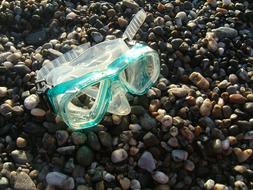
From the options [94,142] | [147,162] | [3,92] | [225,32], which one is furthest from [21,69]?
[225,32]

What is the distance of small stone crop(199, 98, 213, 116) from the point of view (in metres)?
2.64

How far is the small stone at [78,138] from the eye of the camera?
96.3 inches

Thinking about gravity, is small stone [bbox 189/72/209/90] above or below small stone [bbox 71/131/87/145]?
above

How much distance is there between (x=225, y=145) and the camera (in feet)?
8.38

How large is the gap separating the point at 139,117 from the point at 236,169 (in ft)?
1.69

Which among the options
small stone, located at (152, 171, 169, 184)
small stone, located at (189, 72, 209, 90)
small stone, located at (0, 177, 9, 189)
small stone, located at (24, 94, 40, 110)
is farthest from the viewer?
small stone, located at (189, 72, 209, 90)

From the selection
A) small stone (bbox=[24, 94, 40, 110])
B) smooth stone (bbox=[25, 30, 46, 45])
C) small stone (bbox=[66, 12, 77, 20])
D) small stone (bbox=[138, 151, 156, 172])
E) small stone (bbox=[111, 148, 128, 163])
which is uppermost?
small stone (bbox=[66, 12, 77, 20])

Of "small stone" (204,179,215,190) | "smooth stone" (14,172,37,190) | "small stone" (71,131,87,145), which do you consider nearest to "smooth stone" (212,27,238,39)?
"small stone" (204,179,215,190)

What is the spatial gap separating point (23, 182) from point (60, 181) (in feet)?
0.52

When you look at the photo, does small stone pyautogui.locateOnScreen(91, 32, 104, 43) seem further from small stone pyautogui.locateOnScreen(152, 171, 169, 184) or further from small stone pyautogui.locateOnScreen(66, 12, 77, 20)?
small stone pyautogui.locateOnScreen(152, 171, 169, 184)

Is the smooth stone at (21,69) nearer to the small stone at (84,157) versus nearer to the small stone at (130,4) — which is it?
the small stone at (84,157)

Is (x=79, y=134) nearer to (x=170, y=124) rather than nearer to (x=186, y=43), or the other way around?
(x=170, y=124)

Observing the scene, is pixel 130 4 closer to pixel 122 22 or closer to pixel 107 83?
pixel 122 22

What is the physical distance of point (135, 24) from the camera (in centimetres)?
296
